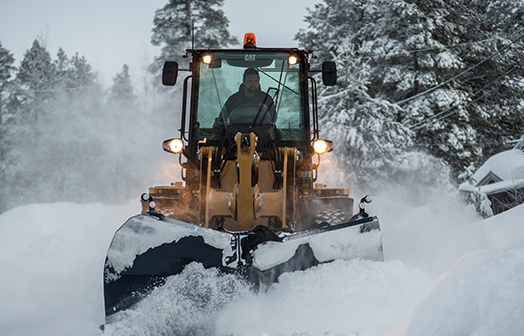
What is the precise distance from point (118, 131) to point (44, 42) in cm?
1088

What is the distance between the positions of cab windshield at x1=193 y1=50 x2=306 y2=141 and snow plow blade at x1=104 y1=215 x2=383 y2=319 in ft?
7.05

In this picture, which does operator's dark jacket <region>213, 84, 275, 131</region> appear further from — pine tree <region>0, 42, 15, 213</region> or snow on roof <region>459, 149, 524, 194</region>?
pine tree <region>0, 42, 15, 213</region>

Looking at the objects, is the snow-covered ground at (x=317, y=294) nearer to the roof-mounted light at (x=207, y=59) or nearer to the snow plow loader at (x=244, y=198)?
the snow plow loader at (x=244, y=198)

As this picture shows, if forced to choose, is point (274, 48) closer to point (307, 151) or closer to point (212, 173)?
point (307, 151)

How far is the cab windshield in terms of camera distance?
488 cm

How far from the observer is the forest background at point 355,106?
11.7m

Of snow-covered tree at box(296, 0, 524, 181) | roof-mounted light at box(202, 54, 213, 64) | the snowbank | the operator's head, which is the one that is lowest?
the snowbank

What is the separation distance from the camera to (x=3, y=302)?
340cm

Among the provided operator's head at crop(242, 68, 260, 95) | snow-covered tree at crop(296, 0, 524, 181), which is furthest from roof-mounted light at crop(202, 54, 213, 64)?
snow-covered tree at crop(296, 0, 524, 181)

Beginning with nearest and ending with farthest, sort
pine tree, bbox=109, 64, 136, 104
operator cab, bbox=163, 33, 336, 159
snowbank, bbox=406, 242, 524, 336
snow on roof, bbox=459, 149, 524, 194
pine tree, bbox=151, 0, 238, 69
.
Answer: snowbank, bbox=406, 242, 524, 336 < operator cab, bbox=163, 33, 336, 159 < snow on roof, bbox=459, 149, 524, 194 < pine tree, bbox=151, 0, 238, 69 < pine tree, bbox=109, 64, 136, 104

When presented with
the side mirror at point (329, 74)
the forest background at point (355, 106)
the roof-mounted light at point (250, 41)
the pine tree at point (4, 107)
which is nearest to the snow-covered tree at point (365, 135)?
the forest background at point (355, 106)

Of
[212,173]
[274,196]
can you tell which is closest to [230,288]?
[274,196]

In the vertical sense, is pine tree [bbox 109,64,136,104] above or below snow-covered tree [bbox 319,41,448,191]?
above

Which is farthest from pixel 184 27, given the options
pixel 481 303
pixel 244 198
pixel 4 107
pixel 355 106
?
pixel 481 303
